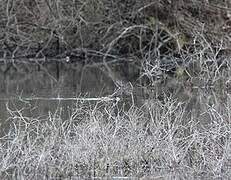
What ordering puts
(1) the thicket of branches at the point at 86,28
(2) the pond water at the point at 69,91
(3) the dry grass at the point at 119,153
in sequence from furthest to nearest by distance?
1. (1) the thicket of branches at the point at 86,28
2. (2) the pond water at the point at 69,91
3. (3) the dry grass at the point at 119,153

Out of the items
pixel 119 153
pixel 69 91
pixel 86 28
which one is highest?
pixel 119 153

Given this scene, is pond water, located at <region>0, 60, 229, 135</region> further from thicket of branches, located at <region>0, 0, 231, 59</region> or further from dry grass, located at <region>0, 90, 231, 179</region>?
thicket of branches, located at <region>0, 0, 231, 59</region>

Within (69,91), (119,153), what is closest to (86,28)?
(69,91)

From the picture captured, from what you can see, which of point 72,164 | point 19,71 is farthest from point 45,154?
point 19,71

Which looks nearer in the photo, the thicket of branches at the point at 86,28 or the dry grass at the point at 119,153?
the dry grass at the point at 119,153

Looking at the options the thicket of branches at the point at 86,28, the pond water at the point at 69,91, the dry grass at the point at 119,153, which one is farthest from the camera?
the thicket of branches at the point at 86,28

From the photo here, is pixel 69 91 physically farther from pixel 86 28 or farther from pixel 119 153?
pixel 86 28

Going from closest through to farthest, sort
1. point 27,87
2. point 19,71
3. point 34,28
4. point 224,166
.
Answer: point 224,166, point 27,87, point 19,71, point 34,28

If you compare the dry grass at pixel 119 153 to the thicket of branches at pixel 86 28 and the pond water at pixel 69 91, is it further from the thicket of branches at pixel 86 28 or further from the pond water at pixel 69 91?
the thicket of branches at pixel 86 28

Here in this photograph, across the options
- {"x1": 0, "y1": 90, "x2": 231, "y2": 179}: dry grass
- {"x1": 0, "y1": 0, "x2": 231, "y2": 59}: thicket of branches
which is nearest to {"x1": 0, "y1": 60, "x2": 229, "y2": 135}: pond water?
{"x1": 0, "y1": 90, "x2": 231, "y2": 179}: dry grass

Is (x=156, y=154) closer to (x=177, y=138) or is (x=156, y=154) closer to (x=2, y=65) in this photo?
(x=177, y=138)

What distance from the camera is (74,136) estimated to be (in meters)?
6.46

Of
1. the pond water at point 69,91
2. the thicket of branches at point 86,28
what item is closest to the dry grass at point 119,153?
the pond water at point 69,91

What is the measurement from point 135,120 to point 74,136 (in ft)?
1.70
